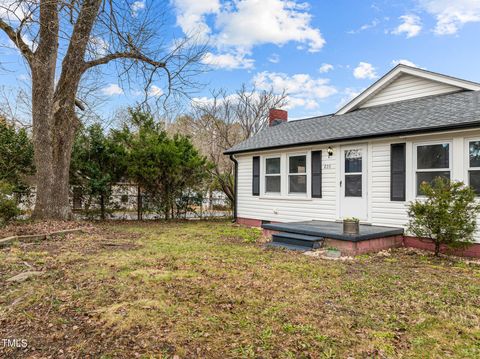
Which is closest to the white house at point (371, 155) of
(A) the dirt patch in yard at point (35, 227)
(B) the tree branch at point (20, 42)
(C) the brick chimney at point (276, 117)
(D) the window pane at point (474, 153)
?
(D) the window pane at point (474, 153)

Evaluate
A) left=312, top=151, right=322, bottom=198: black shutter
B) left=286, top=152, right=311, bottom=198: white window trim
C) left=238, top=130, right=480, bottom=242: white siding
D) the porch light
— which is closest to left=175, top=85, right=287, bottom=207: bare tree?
left=286, top=152, right=311, bottom=198: white window trim

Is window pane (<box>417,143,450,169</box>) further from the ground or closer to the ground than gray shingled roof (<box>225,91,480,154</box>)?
closer to the ground

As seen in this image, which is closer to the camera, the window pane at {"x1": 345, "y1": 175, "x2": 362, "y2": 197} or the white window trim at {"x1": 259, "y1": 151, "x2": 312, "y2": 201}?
the window pane at {"x1": 345, "y1": 175, "x2": 362, "y2": 197}

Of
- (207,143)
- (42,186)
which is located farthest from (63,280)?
(207,143)

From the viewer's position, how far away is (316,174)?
9.04 meters

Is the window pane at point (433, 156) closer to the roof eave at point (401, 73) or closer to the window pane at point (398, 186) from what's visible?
the window pane at point (398, 186)

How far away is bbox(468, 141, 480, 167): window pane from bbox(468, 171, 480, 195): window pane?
16cm

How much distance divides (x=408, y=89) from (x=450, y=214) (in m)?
4.58

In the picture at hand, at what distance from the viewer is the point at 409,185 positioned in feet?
23.3

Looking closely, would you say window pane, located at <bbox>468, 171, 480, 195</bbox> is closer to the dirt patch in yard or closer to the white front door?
the white front door

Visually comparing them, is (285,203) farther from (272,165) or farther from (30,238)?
(30,238)

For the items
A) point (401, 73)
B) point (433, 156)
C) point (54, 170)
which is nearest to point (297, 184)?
point (433, 156)

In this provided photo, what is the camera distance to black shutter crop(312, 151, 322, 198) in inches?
353

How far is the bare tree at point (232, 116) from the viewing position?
1933cm
